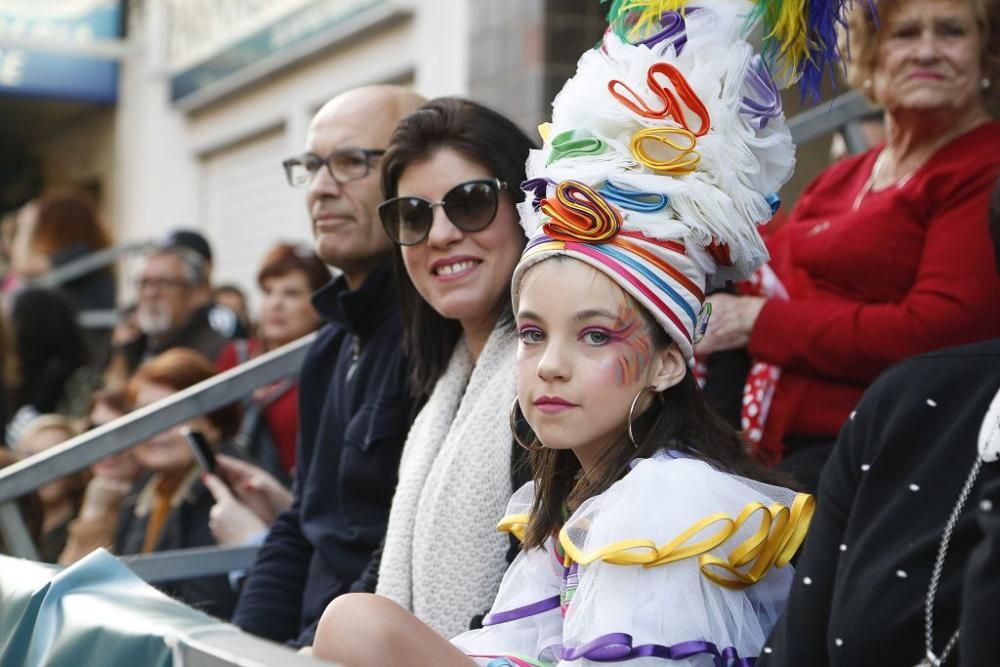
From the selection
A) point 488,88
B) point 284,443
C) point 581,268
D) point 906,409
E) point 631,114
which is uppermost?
point 488,88

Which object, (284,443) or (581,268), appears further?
(284,443)

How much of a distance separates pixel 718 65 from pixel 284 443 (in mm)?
3042

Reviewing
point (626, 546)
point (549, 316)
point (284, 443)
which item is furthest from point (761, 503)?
point (284, 443)

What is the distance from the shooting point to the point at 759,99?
9.46ft

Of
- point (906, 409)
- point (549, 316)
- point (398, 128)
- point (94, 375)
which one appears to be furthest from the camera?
point (94, 375)

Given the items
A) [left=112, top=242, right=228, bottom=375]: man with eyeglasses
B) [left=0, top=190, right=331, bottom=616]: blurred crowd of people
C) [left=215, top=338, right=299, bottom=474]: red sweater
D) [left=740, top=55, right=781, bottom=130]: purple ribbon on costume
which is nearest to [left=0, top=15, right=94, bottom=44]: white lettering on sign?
[left=0, top=190, right=331, bottom=616]: blurred crowd of people

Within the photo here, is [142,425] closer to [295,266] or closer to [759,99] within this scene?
[295,266]

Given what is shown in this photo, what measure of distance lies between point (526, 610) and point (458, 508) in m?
0.46

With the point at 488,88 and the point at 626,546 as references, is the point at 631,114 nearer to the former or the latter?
the point at 626,546

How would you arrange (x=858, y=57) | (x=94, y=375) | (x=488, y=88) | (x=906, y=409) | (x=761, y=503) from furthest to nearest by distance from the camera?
(x=94, y=375) < (x=488, y=88) < (x=858, y=57) < (x=761, y=503) < (x=906, y=409)

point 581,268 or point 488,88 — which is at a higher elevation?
point 488,88

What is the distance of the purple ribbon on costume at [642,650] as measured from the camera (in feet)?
7.66

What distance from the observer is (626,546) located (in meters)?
2.41

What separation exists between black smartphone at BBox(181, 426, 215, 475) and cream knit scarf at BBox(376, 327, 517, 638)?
138 cm
